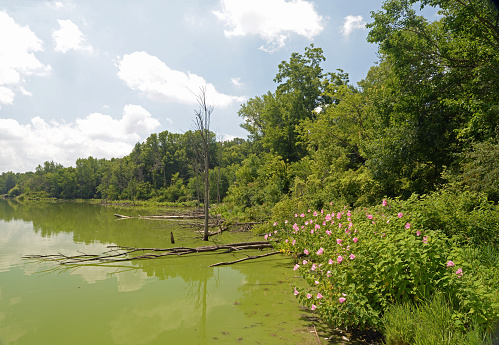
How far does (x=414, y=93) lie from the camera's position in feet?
38.5

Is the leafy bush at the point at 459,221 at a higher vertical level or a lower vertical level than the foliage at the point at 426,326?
higher

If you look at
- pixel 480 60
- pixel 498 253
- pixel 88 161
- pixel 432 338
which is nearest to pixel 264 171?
pixel 480 60

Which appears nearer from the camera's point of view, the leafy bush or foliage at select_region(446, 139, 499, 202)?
the leafy bush

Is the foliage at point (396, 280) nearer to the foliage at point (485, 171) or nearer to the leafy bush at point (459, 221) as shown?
the leafy bush at point (459, 221)

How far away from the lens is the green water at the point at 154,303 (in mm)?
4582

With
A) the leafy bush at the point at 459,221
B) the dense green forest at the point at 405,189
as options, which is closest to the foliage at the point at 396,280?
the dense green forest at the point at 405,189

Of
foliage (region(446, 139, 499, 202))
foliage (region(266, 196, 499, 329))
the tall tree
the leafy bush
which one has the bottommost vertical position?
foliage (region(266, 196, 499, 329))

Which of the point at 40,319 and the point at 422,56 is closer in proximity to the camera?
the point at 40,319

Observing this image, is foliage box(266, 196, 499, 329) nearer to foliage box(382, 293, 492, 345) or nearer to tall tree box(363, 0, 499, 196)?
foliage box(382, 293, 492, 345)

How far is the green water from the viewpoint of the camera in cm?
458

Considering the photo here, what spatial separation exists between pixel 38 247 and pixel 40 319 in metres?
8.71

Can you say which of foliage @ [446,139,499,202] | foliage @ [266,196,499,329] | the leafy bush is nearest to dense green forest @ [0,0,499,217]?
foliage @ [446,139,499,202]

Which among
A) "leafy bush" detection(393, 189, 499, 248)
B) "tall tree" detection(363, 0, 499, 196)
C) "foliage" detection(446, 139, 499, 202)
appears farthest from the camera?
"tall tree" detection(363, 0, 499, 196)

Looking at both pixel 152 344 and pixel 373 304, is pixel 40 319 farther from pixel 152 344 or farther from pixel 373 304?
pixel 373 304
